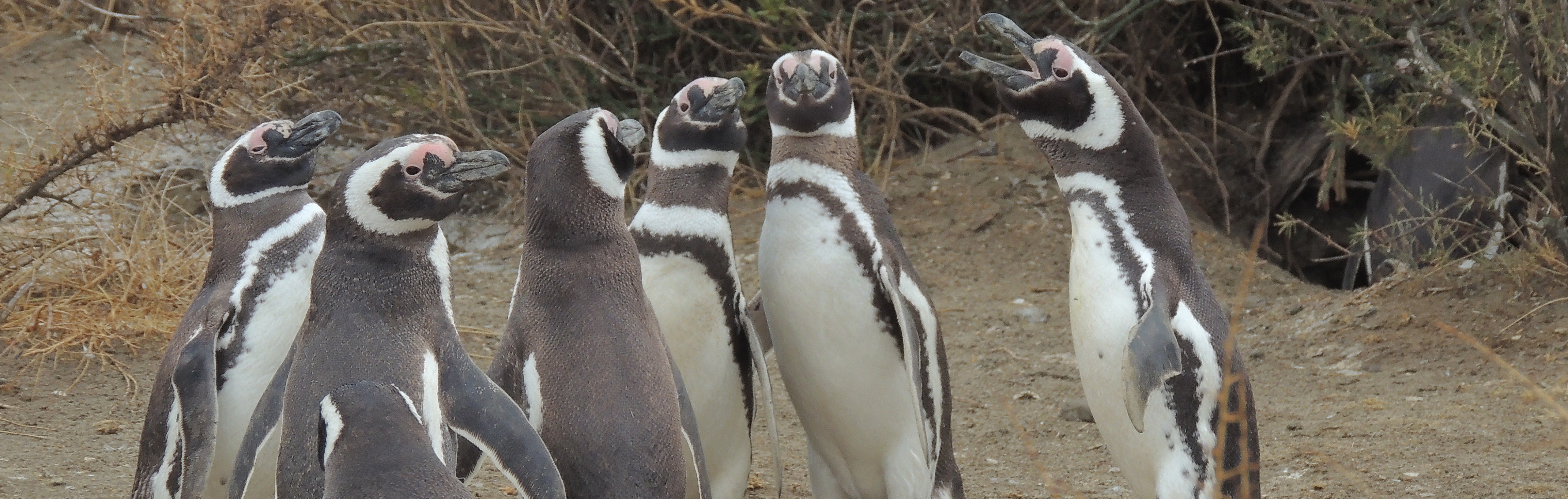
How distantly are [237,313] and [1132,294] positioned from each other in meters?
1.91

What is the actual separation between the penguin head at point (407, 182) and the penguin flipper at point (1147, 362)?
49.8 inches

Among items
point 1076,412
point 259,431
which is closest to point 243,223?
point 259,431

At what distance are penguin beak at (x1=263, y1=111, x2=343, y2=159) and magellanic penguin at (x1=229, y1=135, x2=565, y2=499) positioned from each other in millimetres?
842

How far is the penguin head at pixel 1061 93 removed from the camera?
311cm

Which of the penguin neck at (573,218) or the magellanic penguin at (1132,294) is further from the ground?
the penguin neck at (573,218)

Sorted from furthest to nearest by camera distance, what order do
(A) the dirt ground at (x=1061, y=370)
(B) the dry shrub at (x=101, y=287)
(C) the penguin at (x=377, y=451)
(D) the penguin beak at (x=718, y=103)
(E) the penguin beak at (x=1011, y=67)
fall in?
(B) the dry shrub at (x=101, y=287) → (A) the dirt ground at (x=1061, y=370) → (D) the penguin beak at (x=718, y=103) → (E) the penguin beak at (x=1011, y=67) → (C) the penguin at (x=377, y=451)

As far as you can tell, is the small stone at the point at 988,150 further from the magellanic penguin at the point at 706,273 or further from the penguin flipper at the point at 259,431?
the penguin flipper at the point at 259,431

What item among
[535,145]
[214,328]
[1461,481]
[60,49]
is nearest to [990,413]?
[1461,481]

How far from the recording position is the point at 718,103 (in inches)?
129

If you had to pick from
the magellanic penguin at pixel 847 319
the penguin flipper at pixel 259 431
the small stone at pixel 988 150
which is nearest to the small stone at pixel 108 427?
the penguin flipper at pixel 259 431

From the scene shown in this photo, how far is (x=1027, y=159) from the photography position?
5.78 m

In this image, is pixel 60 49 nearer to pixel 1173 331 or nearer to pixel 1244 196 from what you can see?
pixel 1244 196

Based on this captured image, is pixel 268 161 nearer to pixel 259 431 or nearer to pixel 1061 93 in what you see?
pixel 259 431

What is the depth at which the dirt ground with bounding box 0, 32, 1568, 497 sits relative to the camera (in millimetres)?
3547
